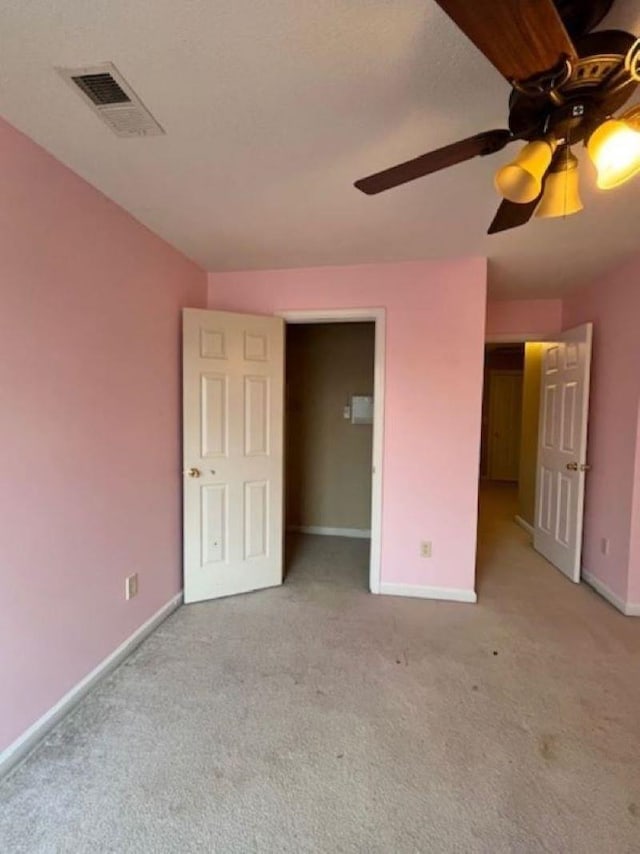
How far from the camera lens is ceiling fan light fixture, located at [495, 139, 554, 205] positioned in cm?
106

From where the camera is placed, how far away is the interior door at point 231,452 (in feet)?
9.26

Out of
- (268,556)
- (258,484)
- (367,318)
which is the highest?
(367,318)

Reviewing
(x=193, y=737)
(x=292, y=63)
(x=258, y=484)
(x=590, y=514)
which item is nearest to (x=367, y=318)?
(x=258, y=484)

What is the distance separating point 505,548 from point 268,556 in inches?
91.0

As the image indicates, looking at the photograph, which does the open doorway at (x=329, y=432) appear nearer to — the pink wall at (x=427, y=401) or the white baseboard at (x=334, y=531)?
the white baseboard at (x=334, y=531)

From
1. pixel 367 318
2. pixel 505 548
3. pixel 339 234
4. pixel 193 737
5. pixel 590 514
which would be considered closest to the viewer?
pixel 193 737

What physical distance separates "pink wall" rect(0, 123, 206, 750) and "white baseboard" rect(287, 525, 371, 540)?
2.05 meters

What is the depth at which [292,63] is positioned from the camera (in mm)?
1234

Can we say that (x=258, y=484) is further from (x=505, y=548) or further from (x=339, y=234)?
(x=505, y=548)

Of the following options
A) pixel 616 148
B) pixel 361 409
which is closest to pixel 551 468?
pixel 361 409

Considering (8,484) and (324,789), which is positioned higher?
(8,484)

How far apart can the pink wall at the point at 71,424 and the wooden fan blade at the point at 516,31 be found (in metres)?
1.59

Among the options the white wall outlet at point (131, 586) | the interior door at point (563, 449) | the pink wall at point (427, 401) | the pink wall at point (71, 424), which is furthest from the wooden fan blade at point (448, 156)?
the interior door at point (563, 449)

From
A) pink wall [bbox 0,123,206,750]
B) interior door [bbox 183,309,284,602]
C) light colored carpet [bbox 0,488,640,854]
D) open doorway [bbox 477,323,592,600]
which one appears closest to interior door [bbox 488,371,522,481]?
open doorway [bbox 477,323,592,600]
